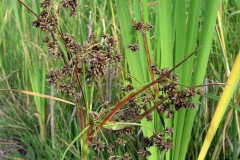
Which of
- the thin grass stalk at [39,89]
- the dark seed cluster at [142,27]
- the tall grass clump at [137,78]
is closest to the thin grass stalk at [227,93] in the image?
the tall grass clump at [137,78]

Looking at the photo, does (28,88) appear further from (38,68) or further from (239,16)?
(239,16)

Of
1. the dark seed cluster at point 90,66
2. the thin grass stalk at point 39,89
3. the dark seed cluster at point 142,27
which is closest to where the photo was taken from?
the dark seed cluster at point 90,66

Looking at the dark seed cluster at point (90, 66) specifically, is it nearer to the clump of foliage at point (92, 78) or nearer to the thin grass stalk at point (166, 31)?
the clump of foliage at point (92, 78)

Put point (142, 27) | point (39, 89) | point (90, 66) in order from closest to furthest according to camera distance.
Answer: point (90, 66), point (142, 27), point (39, 89)

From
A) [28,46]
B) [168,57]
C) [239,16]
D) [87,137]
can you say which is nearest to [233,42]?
[239,16]

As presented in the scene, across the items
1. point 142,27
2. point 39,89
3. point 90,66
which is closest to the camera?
point 90,66

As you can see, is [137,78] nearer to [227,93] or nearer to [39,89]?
[227,93]

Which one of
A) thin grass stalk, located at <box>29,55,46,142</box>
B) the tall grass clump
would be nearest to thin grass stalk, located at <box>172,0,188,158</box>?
the tall grass clump

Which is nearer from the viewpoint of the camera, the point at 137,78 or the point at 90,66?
the point at 90,66

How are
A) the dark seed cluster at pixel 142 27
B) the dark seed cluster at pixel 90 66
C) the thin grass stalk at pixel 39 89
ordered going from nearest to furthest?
the dark seed cluster at pixel 90 66
the dark seed cluster at pixel 142 27
the thin grass stalk at pixel 39 89

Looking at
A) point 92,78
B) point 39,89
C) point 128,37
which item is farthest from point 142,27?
point 39,89

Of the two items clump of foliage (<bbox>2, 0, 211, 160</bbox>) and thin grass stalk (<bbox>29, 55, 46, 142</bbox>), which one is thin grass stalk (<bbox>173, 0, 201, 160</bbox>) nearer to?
clump of foliage (<bbox>2, 0, 211, 160</bbox>)
